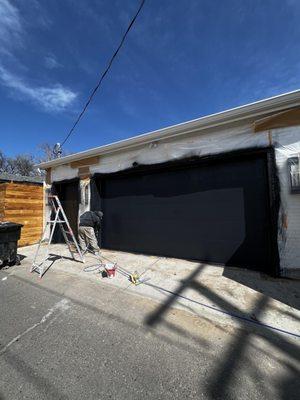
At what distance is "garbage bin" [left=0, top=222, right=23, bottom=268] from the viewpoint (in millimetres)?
5449

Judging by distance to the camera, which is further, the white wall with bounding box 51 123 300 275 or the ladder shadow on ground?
the white wall with bounding box 51 123 300 275

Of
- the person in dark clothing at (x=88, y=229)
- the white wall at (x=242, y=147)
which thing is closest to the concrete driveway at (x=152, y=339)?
the white wall at (x=242, y=147)

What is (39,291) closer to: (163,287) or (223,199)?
(163,287)

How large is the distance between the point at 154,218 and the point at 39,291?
3.26 metres

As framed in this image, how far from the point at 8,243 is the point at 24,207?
291cm

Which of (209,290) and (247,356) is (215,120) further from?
(247,356)

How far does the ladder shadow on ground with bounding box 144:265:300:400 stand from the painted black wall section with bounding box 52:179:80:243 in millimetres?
6013

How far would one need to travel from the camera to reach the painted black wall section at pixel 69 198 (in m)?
8.46

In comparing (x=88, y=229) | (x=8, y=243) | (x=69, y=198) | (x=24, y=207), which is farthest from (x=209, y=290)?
(x=24, y=207)

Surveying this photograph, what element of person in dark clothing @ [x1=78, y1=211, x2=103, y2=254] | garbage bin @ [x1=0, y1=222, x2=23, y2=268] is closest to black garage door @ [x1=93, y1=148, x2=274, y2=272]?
person in dark clothing @ [x1=78, y1=211, x2=103, y2=254]

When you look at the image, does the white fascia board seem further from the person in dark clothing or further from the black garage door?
the person in dark clothing

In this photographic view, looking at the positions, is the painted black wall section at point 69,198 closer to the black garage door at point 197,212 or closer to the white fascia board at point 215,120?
the black garage door at point 197,212

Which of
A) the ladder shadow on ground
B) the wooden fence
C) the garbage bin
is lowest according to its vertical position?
the ladder shadow on ground

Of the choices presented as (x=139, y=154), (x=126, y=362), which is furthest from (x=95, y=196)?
(x=126, y=362)
